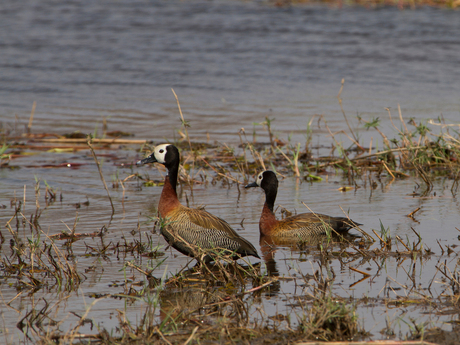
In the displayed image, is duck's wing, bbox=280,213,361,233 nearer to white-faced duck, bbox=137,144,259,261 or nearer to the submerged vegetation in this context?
the submerged vegetation

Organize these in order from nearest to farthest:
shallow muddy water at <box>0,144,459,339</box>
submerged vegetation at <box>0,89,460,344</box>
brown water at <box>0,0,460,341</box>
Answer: submerged vegetation at <box>0,89,460,344</box>
shallow muddy water at <box>0,144,459,339</box>
brown water at <box>0,0,460,341</box>

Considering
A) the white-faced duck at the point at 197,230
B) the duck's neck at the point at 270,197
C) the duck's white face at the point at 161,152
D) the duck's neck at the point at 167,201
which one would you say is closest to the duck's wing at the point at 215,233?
the white-faced duck at the point at 197,230

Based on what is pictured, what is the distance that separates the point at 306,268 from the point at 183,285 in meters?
1.29

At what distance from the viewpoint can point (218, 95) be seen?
57.8 feet

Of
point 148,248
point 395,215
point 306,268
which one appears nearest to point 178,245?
point 148,248

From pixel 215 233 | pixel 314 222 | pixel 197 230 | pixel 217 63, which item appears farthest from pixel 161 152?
pixel 217 63

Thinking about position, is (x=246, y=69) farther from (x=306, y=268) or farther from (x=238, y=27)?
(x=306, y=268)

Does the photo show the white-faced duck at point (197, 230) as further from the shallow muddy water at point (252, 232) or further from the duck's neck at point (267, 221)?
the duck's neck at point (267, 221)

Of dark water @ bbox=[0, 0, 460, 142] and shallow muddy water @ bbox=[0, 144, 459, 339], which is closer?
shallow muddy water @ bbox=[0, 144, 459, 339]

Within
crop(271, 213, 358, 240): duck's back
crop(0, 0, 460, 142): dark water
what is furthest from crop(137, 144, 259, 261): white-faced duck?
crop(0, 0, 460, 142): dark water

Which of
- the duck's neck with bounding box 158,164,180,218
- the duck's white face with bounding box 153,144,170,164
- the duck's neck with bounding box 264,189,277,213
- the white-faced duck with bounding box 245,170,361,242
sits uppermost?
the duck's white face with bounding box 153,144,170,164

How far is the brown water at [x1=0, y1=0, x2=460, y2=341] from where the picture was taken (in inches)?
262

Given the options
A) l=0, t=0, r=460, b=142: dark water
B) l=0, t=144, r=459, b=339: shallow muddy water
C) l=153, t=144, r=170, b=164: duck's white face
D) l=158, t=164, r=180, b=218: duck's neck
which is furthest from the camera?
l=0, t=0, r=460, b=142: dark water

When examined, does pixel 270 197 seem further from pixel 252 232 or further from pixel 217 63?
pixel 217 63
